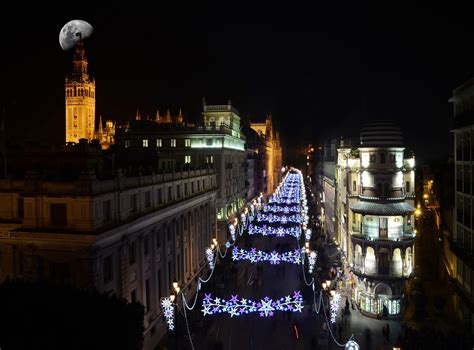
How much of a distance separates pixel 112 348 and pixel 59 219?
1009cm

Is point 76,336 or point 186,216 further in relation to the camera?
point 186,216

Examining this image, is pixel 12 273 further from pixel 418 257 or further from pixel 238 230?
pixel 238 230

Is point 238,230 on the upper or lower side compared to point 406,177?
lower

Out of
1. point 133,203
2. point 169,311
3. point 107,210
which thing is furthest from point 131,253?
point 169,311

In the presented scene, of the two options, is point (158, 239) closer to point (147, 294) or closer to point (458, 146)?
point (147, 294)

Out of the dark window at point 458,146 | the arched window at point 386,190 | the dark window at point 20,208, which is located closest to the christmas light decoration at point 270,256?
the arched window at point 386,190

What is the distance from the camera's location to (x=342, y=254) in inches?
2154

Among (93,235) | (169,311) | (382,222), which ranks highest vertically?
(93,235)

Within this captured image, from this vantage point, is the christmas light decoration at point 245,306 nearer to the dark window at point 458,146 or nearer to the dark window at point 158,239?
the dark window at point 158,239

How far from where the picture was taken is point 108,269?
28.3 meters

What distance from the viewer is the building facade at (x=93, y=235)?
26.1 meters

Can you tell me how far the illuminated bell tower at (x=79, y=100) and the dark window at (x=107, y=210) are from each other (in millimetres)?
122492

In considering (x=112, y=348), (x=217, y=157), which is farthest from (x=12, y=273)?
(x=217, y=157)

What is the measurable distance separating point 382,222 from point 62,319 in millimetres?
30799
